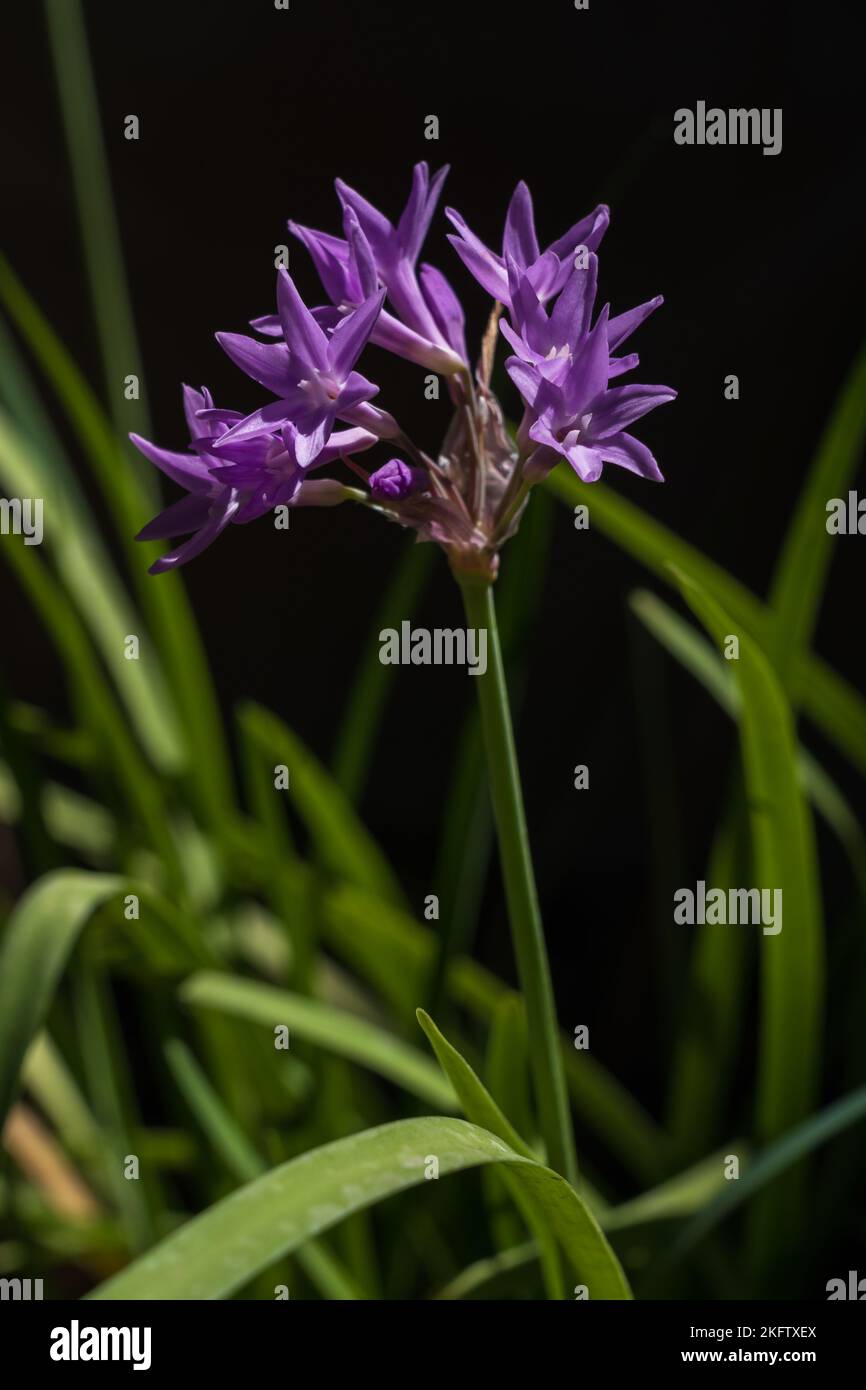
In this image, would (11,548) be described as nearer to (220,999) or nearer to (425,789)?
(220,999)

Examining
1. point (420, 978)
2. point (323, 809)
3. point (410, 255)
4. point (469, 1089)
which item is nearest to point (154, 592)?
point (323, 809)

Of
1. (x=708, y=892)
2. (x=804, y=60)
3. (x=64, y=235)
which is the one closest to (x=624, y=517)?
(x=708, y=892)

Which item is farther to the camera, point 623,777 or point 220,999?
point 623,777

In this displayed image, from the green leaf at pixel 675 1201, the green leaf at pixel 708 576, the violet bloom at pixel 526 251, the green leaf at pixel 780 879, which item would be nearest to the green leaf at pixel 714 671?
the green leaf at pixel 708 576

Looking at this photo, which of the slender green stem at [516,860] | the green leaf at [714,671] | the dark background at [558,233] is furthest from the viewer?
the dark background at [558,233]

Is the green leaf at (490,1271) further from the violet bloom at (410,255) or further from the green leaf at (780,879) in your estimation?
the violet bloom at (410,255)

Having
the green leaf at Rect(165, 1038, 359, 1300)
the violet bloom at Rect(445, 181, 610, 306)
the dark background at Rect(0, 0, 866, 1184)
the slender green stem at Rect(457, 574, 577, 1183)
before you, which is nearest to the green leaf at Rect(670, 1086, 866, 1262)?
the slender green stem at Rect(457, 574, 577, 1183)
